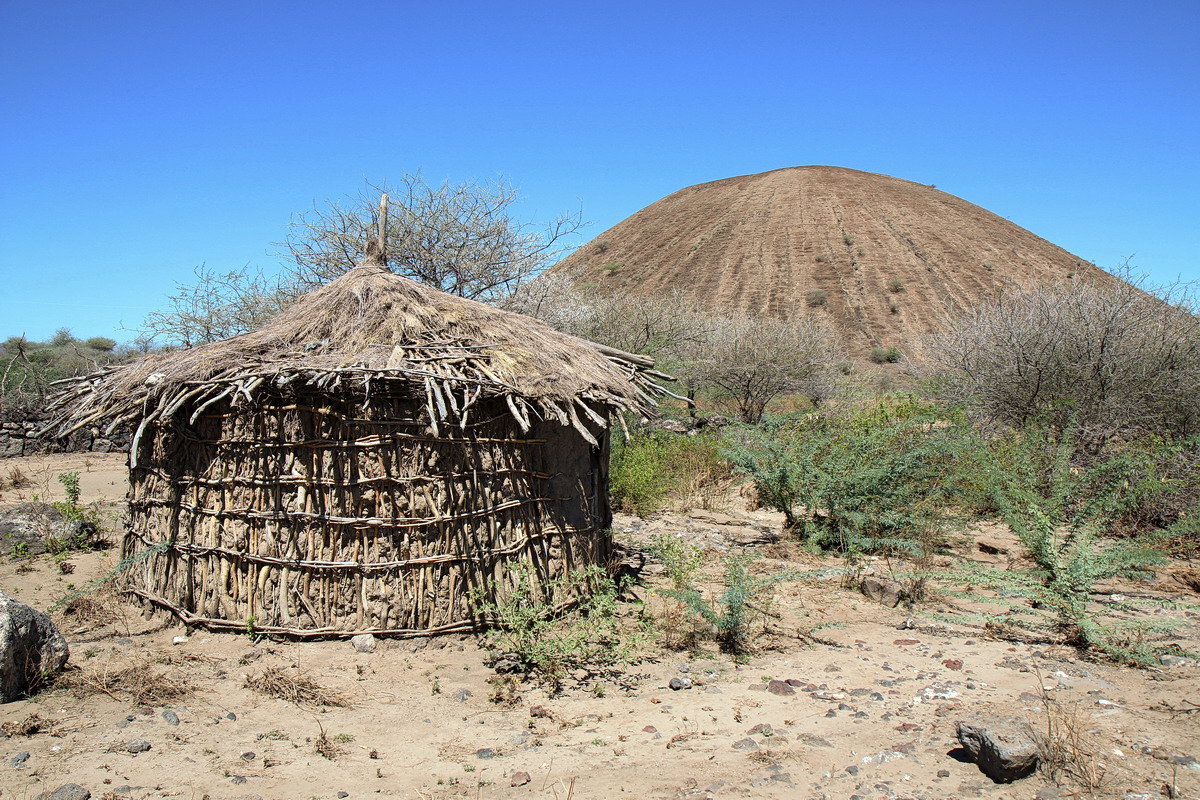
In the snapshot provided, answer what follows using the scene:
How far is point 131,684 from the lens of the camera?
420cm

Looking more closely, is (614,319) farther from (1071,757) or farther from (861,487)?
(1071,757)

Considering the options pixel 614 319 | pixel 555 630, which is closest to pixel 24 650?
pixel 555 630

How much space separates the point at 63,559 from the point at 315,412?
3873 mm

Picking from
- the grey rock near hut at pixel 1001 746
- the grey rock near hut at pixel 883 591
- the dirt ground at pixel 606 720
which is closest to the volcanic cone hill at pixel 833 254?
the grey rock near hut at pixel 883 591

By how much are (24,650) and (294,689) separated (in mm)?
1424

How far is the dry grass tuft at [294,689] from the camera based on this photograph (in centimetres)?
418

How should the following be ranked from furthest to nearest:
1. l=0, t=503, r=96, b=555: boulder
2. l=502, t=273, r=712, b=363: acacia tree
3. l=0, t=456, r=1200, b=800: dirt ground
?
l=502, t=273, r=712, b=363: acacia tree, l=0, t=503, r=96, b=555: boulder, l=0, t=456, r=1200, b=800: dirt ground

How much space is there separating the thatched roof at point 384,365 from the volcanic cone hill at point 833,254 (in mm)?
28364

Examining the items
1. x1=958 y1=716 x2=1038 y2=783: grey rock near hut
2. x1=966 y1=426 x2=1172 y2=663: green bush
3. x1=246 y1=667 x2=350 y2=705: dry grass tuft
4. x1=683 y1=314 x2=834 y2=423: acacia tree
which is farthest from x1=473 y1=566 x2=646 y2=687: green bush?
x1=683 y1=314 x2=834 y2=423: acacia tree

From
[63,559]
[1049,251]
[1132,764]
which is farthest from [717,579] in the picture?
[1049,251]

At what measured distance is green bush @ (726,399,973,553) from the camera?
7355 millimetres

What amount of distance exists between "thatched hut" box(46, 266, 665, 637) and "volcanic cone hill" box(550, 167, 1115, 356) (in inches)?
1142

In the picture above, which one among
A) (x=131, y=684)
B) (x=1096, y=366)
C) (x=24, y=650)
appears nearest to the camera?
(x=24, y=650)

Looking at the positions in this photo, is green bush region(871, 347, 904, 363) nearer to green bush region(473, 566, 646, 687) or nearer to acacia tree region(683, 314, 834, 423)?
acacia tree region(683, 314, 834, 423)
